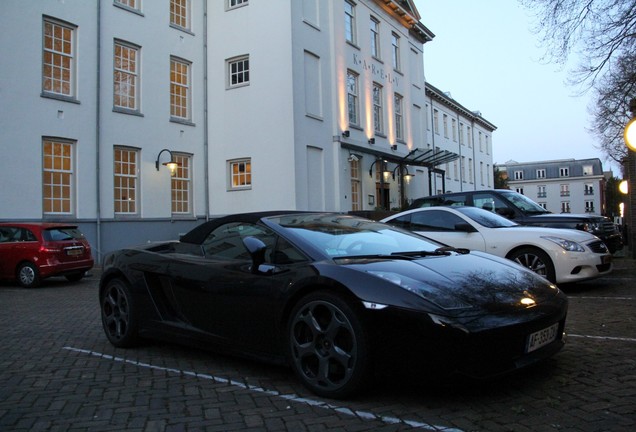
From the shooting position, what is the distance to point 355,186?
82.2ft

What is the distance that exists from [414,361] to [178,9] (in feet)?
72.6

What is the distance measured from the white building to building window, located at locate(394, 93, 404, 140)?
3.47m

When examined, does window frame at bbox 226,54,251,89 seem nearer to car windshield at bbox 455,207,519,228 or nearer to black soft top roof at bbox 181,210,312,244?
car windshield at bbox 455,207,519,228

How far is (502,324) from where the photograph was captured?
10.9 ft

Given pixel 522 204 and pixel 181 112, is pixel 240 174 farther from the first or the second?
pixel 522 204

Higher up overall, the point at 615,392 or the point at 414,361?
the point at 414,361

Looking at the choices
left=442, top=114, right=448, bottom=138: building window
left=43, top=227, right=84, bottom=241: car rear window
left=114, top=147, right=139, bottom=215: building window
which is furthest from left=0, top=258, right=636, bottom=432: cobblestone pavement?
left=442, top=114, right=448, bottom=138: building window

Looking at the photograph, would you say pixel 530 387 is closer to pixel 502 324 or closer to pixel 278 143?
pixel 502 324

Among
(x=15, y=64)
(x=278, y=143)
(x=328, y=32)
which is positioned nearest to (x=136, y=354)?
(x=15, y=64)

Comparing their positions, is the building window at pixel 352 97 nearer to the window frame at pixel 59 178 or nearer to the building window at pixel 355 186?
the building window at pixel 355 186

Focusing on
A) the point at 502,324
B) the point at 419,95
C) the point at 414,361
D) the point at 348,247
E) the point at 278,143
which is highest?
the point at 419,95

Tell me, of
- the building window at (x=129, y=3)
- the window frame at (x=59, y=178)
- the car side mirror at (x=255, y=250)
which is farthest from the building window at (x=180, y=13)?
the car side mirror at (x=255, y=250)

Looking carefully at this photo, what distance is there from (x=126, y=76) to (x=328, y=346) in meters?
18.7

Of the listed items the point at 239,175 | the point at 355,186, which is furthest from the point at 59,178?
the point at 355,186
